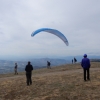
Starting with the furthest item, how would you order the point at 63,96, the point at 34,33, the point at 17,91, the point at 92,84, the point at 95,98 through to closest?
the point at 34,33, the point at 17,91, the point at 92,84, the point at 63,96, the point at 95,98

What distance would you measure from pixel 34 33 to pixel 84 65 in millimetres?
11431

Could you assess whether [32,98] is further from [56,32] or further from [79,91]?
[56,32]

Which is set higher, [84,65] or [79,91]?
[84,65]

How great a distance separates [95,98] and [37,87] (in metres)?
6.69

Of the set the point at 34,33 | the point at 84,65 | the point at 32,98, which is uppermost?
the point at 34,33

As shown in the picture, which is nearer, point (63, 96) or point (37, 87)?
point (63, 96)

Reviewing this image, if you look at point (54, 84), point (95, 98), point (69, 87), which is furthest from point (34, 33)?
point (95, 98)

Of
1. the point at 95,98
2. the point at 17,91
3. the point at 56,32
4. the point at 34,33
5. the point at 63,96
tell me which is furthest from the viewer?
the point at 56,32

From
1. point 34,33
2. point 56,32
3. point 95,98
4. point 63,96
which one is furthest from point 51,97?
point 56,32

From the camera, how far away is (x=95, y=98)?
15.0 m

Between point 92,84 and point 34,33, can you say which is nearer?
point 92,84

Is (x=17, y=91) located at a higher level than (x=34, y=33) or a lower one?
lower

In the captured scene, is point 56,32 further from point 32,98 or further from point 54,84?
point 32,98

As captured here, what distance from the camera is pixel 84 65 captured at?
64.6 ft
